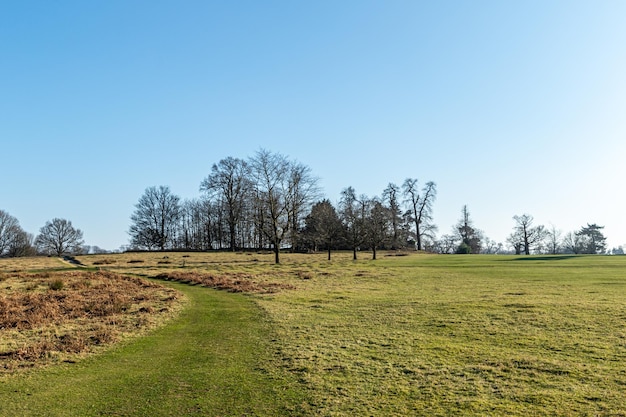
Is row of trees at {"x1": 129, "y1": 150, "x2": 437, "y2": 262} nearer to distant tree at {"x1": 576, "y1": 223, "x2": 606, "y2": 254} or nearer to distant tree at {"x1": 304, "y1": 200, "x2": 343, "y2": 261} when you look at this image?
distant tree at {"x1": 304, "y1": 200, "x2": 343, "y2": 261}

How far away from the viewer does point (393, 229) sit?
9175 centimetres

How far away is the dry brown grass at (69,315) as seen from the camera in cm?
1242

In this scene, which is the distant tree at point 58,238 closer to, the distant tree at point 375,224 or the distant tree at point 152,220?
the distant tree at point 152,220

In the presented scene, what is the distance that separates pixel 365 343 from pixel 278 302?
10.4 metres

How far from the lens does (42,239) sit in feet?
326

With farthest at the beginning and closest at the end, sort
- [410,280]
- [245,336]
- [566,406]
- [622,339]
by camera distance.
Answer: [410,280] → [245,336] → [622,339] → [566,406]

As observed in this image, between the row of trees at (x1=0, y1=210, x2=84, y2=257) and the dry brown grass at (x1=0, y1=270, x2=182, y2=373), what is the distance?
79.1 metres

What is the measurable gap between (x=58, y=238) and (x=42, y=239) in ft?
11.1

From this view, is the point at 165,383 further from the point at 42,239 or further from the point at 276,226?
the point at 42,239

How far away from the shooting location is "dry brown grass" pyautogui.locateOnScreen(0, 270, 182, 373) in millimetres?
12416

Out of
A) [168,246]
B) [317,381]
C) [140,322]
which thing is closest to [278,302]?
[140,322]

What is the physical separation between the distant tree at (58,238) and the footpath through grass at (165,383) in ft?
328

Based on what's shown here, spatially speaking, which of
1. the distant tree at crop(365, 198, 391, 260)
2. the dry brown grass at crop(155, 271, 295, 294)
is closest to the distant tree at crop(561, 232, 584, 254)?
the distant tree at crop(365, 198, 391, 260)

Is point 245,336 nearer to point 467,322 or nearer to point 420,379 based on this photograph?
point 420,379
